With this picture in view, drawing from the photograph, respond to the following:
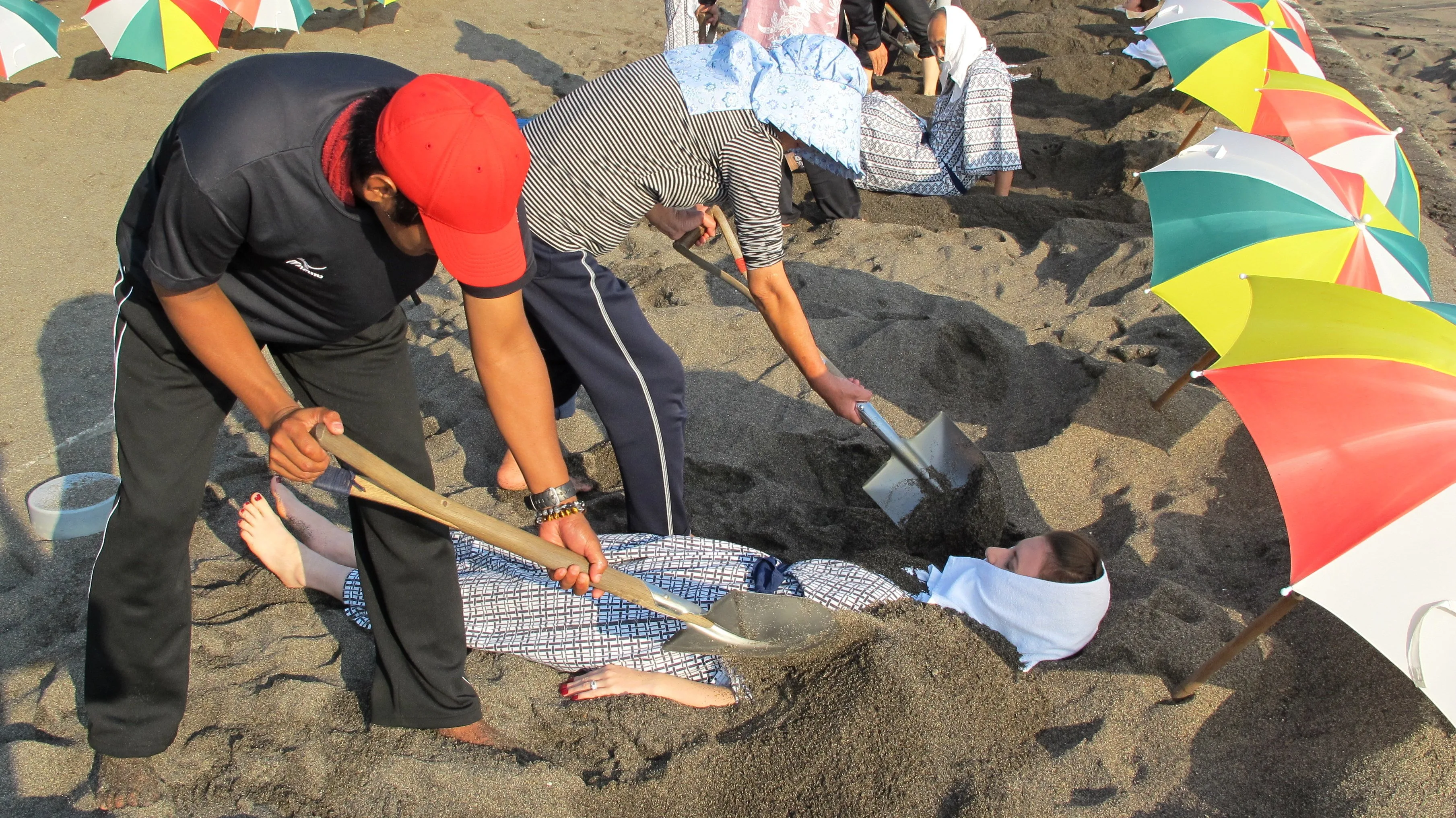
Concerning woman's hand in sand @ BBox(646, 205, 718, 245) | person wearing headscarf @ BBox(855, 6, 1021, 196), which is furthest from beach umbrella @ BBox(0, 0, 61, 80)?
person wearing headscarf @ BBox(855, 6, 1021, 196)

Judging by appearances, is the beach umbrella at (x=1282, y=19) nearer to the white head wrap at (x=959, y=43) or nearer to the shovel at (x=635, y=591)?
the white head wrap at (x=959, y=43)

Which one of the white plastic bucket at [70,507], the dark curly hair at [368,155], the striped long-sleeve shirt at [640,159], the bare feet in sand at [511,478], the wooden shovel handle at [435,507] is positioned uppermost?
the dark curly hair at [368,155]

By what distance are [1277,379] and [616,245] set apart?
154cm

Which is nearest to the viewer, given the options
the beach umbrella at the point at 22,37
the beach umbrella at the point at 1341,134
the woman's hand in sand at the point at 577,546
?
the woman's hand in sand at the point at 577,546

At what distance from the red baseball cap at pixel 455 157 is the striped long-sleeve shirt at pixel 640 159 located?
0.75 meters

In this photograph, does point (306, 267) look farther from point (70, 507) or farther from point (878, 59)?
point (878, 59)

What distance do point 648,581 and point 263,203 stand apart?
4.12ft

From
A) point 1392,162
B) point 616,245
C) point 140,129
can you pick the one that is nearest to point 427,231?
point 616,245

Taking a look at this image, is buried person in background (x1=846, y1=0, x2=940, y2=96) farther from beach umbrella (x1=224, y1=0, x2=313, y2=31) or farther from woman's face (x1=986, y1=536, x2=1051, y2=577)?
woman's face (x1=986, y1=536, x2=1051, y2=577)

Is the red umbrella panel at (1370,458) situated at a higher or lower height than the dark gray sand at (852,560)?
higher

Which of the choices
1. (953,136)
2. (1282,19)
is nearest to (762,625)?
(953,136)

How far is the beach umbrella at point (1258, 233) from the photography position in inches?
99.3

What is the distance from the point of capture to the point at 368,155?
130 cm

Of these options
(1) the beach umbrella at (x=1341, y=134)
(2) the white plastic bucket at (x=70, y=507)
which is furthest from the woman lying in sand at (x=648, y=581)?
(1) the beach umbrella at (x=1341, y=134)
